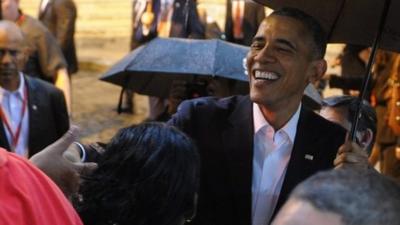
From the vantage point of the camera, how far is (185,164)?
218 cm

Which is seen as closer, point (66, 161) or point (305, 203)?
point (305, 203)

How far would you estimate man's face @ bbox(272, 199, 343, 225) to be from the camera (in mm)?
1317

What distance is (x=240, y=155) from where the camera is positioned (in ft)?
9.40

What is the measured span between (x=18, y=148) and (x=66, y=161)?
201cm

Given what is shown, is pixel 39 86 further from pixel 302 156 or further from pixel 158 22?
pixel 158 22

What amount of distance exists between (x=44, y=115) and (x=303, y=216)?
3.17 metres

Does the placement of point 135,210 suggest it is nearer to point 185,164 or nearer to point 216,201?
point 185,164

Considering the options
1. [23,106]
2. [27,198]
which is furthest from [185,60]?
[27,198]

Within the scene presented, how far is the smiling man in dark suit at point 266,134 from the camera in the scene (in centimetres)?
284

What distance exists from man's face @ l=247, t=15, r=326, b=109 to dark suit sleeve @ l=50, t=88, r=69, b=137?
1825 mm

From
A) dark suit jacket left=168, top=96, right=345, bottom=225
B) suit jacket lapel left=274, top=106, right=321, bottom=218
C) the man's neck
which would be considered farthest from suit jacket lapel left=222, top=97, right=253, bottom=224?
the man's neck

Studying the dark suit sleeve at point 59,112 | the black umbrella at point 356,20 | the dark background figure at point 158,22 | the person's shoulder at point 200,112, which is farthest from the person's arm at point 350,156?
the dark background figure at point 158,22

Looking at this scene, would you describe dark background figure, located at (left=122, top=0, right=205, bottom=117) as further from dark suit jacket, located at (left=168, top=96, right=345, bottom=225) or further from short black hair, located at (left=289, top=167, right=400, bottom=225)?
short black hair, located at (left=289, top=167, right=400, bottom=225)

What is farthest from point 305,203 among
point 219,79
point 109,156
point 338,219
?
point 219,79
